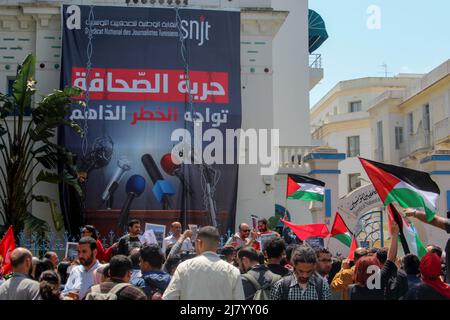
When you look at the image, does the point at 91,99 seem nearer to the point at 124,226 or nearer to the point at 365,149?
Answer: the point at 124,226

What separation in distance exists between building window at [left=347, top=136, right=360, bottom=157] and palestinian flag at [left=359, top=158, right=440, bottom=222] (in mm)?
32549

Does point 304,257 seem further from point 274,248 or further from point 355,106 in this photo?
point 355,106

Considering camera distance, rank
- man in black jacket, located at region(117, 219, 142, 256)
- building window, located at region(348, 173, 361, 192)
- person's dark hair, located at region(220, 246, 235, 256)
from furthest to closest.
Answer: building window, located at region(348, 173, 361, 192) < man in black jacket, located at region(117, 219, 142, 256) < person's dark hair, located at region(220, 246, 235, 256)

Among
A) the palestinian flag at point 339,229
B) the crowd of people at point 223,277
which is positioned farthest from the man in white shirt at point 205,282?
the palestinian flag at point 339,229

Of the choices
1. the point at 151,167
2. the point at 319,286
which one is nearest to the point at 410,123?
the point at 151,167

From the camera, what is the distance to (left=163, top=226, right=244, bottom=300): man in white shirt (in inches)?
202

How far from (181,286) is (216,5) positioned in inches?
564

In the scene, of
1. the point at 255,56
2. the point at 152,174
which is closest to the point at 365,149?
the point at 255,56

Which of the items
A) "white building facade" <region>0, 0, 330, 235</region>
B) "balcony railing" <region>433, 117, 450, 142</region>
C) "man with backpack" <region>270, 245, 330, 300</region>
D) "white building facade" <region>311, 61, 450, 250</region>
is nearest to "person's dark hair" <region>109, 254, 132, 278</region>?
"man with backpack" <region>270, 245, 330, 300</region>

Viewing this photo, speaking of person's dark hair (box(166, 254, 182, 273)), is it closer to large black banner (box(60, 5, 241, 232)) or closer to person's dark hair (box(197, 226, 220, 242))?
person's dark hair (box(197, 226, 220, 242))

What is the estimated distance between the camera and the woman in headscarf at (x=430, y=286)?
5938 millimetres

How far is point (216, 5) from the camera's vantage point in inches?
734

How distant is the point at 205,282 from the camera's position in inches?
203

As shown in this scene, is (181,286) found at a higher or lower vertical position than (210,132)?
lower
